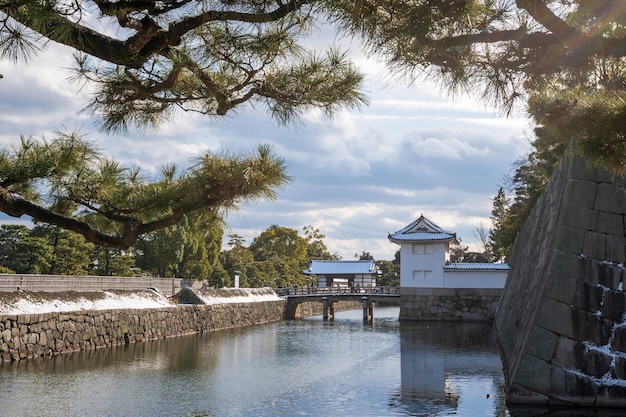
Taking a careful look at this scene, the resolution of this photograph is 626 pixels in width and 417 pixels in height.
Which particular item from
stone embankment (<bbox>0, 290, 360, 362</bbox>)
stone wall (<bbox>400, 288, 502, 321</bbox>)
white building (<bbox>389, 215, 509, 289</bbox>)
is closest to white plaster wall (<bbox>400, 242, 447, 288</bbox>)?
white building (<bbox>389, 215, 509, 289</bbox>)

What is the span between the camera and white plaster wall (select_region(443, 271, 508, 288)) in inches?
1029

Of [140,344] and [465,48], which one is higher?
[465,48]

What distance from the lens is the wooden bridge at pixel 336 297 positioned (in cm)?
2891

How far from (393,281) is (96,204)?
41.9m

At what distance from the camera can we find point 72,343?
12.9m

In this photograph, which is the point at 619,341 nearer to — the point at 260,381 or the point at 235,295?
the point at 260,381

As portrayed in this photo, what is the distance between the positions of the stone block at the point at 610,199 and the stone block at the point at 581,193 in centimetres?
6

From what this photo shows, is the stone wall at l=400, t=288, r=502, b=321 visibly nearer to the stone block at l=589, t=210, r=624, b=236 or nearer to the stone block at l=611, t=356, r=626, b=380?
the stone block at l=589, t=210, r=624, b=236

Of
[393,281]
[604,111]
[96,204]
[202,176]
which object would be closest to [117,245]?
[96,204]

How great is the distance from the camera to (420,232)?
2755 centimetres

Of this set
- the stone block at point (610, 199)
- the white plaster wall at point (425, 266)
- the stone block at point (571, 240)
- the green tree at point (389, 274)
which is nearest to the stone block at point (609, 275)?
the stone block at point (571, 240)

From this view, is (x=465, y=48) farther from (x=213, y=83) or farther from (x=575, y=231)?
(x=575, y=231)

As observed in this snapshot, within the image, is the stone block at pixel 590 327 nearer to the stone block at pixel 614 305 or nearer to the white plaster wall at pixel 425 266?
the stone block at pixel 614 305

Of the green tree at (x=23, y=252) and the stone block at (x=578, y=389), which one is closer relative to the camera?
the stone block at (x=578, y=389)
